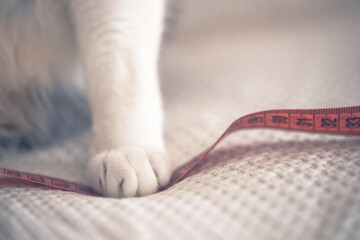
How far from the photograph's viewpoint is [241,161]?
49cm

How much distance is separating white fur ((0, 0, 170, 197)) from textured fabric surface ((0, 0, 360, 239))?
6 cm

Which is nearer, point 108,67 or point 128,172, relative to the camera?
point 128,172

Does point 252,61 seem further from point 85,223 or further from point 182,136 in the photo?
point 85,223

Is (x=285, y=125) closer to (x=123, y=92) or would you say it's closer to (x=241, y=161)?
(x=241, y=161)

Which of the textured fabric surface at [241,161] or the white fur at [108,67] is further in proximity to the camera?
the white fur at [108,67]

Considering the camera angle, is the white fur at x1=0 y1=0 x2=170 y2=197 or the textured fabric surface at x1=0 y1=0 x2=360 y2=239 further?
the white fur at x1=0 y1=0 x2=170 y2=197

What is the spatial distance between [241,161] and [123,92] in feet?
0.91

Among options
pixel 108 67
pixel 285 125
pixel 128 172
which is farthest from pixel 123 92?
pixel 285 125

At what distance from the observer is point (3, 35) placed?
2.48ft

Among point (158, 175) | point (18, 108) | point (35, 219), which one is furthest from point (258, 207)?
point (18, 108)

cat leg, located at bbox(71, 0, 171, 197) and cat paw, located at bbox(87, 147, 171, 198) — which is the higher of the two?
cat leg, located at bbox(71, 0, 171, 197)

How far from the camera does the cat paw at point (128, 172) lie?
1.49 feet

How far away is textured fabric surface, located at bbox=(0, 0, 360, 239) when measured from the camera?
346 millimetres

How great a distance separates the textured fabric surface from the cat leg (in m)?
0.05
